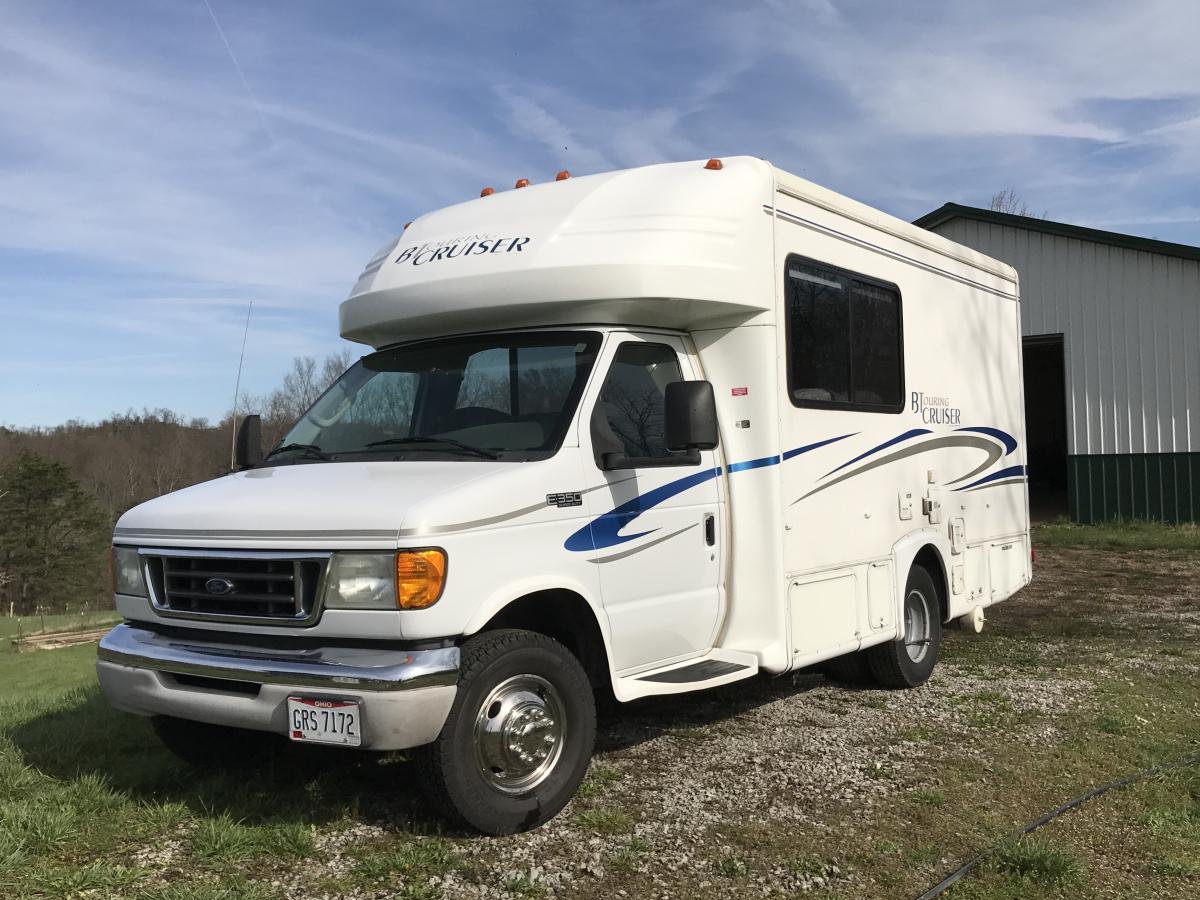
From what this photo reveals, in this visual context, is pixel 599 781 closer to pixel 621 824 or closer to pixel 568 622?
pixel 621 824

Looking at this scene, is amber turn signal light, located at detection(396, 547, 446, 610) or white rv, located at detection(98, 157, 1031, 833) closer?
amber turn signal light, located at detection(396, 547, 446, 610)

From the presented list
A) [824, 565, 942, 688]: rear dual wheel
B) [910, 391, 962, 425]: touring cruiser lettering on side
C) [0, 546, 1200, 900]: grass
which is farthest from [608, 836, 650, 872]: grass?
[910, 391, 962, 425]: touring cruiser lettering on side

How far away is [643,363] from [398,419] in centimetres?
126

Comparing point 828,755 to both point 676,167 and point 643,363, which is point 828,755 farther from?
point 676,167

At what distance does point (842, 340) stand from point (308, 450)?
128 inches

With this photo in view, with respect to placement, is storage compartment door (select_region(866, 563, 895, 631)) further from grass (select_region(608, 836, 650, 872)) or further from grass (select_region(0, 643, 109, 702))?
grass (select_region(0, 643, 109, 702))

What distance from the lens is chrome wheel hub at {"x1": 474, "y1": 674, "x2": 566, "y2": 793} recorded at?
432cm

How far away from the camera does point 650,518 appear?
16.7 ft

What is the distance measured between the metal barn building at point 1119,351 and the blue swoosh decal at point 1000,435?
10.2 meters

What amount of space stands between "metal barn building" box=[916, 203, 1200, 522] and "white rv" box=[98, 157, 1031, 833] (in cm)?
1225

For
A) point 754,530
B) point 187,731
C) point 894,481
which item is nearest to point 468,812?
point 187,731

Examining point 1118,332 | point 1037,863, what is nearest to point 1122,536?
point 1118,332

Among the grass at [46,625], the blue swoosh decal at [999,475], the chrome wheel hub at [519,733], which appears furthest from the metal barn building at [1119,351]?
the grass at [46,625]

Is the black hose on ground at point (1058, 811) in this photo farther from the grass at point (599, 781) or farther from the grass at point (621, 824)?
the grass at point (599, 781)
